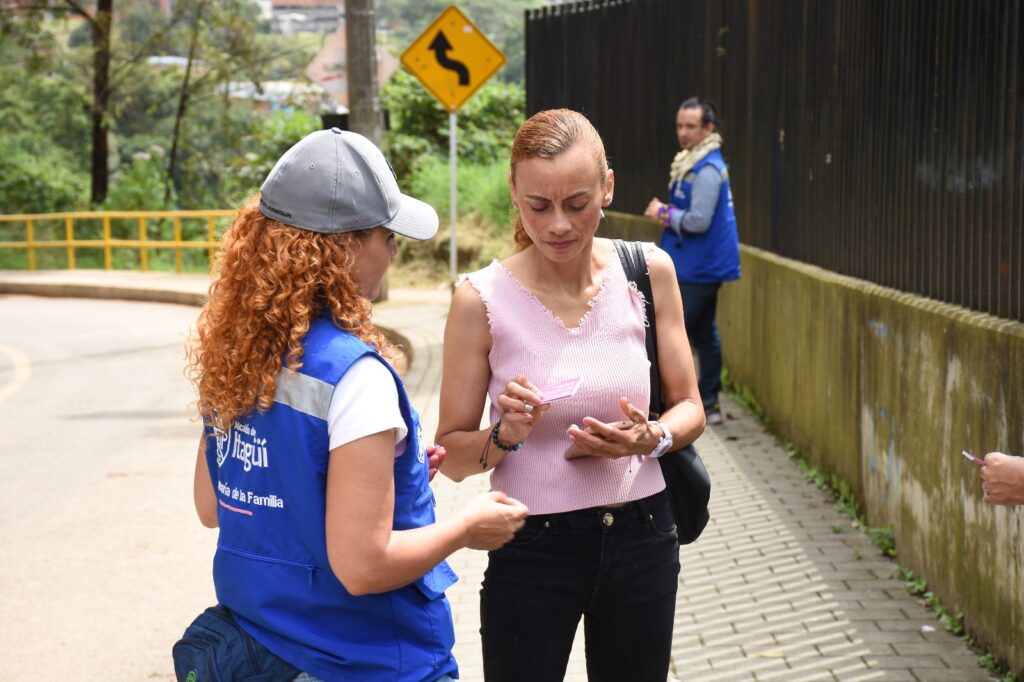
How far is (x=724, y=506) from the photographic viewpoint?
697 cm

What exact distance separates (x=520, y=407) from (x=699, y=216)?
5.97m

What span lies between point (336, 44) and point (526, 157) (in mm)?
14151

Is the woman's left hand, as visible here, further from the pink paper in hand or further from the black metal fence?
the black metal fence

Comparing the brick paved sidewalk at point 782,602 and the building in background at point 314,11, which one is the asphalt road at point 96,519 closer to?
the brick paved sidewalk at point 782,602

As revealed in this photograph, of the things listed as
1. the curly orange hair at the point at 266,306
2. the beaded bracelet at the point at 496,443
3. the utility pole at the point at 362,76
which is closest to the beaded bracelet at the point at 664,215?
the beaded bracelet at the point at 496,443

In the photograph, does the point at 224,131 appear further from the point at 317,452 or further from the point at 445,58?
the point at 317,452

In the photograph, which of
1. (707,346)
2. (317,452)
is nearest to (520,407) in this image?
(317,452)

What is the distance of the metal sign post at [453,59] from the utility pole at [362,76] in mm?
760

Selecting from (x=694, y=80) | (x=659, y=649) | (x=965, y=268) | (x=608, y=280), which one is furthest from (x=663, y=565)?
(x=694, y=80)

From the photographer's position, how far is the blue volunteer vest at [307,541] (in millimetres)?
Answer: 2211

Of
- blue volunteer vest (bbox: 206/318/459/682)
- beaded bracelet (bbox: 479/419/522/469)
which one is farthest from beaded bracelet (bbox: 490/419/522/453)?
blue volunteer vest (bbox: 206/318/459/682)

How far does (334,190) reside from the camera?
7.57 feet

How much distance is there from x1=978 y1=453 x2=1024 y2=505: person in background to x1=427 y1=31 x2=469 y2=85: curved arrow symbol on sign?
41.2 ft

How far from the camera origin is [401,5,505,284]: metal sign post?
49.5 ft
